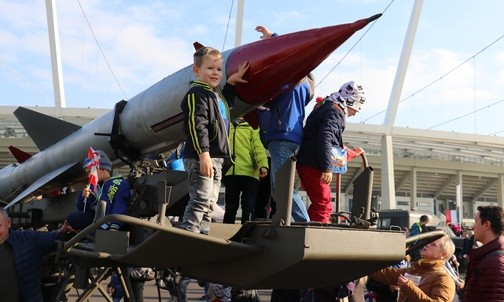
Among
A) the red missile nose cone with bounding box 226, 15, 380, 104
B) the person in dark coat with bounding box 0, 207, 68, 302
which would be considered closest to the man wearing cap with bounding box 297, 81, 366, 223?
the red missile nose cone with bounding box 226, 15, 380, 104

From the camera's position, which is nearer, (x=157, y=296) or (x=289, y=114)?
(x=289, y=114)

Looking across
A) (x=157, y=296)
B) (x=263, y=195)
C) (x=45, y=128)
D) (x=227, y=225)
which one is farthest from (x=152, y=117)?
(x=157, y=296)

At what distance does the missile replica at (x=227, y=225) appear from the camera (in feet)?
9.43

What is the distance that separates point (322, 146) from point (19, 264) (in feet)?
7.86

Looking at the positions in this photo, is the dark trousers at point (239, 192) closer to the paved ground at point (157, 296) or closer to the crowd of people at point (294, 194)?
the crowd of people at point (294, 194)

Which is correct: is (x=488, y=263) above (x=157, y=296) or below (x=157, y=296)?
above

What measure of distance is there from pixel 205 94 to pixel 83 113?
66.6 ft

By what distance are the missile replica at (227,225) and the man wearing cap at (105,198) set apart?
124mm

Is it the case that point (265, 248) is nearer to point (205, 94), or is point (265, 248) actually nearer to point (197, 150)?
point (197, 150)

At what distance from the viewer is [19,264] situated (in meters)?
4.25

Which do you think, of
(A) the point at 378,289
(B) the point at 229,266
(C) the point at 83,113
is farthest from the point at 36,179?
(C) the point at 83,113

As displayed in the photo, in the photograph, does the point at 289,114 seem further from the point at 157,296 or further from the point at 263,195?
the point at 157,296

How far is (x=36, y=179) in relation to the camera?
769cm

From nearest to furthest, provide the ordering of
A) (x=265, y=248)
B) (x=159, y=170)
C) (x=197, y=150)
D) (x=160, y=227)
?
(x=160, y=227)
(x=265, y=248)
(x=197, y=150)
(x=159, y=170)
